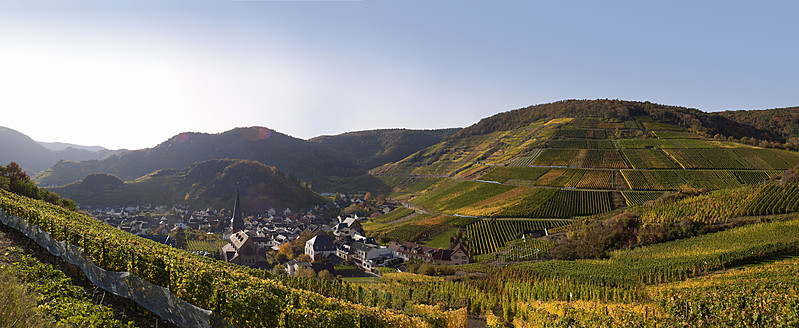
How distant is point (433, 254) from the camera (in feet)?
196

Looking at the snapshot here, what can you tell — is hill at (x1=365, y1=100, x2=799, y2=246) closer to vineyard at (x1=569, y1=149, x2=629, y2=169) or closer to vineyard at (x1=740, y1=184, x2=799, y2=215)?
vineyard at (x1=569, y1=149, x2=629, y2=169)

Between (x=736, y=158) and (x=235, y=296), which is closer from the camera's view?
(x=235, y=296)

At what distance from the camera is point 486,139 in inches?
7146

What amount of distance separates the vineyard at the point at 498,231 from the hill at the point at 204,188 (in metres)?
79.8

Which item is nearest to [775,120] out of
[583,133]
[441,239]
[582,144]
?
[583,133]

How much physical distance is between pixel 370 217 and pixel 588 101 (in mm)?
127881

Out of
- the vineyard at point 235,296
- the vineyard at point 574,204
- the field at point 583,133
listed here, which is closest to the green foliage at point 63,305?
the vineyard at point 235,296

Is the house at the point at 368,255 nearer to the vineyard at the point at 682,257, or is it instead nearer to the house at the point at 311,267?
the house at the point at 311,267

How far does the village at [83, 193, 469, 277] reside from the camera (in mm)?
55000


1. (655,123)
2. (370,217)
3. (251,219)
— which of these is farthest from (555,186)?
(251,219)

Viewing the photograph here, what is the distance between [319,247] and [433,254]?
21.1 m

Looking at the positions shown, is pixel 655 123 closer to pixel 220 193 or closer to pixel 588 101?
pixel 588 101

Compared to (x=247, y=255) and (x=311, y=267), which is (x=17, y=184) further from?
(x=311, y=267)

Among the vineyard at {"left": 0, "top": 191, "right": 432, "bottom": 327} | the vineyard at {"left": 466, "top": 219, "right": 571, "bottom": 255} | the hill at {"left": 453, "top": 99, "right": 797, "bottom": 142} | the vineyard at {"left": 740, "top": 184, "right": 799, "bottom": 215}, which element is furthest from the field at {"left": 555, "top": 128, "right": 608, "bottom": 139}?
the vineyard at {"left": 0, "top": 191, "right": 432, "bottom": 327}
